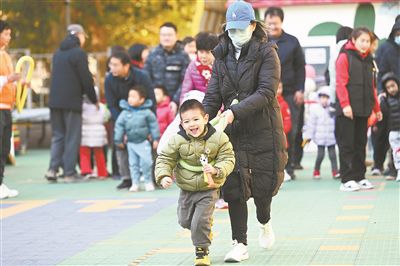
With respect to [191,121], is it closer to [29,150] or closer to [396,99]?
[396,99]

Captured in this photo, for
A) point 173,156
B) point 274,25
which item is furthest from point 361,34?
point 173,156

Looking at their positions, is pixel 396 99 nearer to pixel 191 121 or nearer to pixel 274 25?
pixel 274 25

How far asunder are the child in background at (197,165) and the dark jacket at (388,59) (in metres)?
6.77

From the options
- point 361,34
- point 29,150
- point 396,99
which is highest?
point 361,34

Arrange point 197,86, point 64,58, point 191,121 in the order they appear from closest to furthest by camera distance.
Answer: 1. point 191,121
2. point 197,86
3. point 64,58

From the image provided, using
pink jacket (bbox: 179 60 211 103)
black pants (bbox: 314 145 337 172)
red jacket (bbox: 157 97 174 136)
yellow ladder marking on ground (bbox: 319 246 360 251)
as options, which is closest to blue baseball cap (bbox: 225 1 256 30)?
yellow ladder marking on ground (bbox: 319 246 360 251)

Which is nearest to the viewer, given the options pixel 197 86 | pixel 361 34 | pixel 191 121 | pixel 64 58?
pixel 191 121

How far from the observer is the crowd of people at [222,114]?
7.82 meters

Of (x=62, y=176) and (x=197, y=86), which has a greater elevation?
(x=197, y=86)

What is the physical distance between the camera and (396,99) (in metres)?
13.7

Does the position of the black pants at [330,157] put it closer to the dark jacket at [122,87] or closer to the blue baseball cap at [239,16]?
the dark jacket at [122,87]

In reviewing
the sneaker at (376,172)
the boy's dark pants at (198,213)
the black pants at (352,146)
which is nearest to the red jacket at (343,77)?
the black pants at (352,146)

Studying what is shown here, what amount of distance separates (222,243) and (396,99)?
5.40 m

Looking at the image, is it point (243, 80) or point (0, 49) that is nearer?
point (243, 80)
